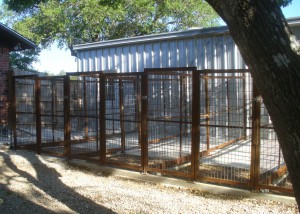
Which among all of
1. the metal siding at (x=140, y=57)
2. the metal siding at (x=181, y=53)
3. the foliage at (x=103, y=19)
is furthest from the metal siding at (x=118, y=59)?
the foliage at (x=103, y=19)

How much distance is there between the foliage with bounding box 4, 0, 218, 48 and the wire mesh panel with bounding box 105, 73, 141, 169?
15.0 m

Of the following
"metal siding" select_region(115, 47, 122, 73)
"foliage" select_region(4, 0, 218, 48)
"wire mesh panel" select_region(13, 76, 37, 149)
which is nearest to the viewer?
"wire mesh panel" select_region(13, 76, 37, 149)

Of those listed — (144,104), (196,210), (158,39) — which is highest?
(158,39)

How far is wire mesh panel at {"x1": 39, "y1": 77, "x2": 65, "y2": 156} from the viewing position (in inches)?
378

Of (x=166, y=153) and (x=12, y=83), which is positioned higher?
(x=12, y=83)

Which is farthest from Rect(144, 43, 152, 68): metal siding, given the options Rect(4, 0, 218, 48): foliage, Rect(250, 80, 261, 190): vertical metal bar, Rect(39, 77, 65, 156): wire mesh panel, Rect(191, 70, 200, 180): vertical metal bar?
Rect(4, 0, 218, 48): foliage

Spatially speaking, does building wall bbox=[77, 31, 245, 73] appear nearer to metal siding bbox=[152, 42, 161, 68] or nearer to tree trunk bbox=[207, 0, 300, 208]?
metal siding bbox=[152, 42, 161, 68]

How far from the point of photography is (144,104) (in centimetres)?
713

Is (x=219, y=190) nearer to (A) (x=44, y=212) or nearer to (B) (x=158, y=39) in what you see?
(A) (x=44, y=212)

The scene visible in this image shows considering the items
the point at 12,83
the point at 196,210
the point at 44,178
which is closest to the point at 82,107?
the point at 12,83

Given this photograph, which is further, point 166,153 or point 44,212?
point 166,153

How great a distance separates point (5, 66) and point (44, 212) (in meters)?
8.57

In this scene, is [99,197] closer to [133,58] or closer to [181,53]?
[181,53]

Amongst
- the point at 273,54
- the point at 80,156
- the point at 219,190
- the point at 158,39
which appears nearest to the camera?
the point at 273,54
